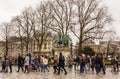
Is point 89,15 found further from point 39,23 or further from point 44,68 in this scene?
point 44,68

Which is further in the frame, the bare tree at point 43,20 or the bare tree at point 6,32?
the bare tree at point 6,32

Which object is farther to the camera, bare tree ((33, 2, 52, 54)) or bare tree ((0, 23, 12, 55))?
bare tree ((0, 23, 12, 55))

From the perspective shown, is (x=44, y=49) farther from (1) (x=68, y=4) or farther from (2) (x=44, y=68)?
(2) (x=44, y=68)

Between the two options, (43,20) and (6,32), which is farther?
(6,32)

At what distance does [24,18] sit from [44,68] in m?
39.2

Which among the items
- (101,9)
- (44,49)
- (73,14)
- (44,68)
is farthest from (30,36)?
(44,49)

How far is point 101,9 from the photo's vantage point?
59906 millimetres

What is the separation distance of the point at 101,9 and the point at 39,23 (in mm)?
14443

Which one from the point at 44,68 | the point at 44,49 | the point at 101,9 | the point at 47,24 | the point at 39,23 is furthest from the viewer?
the point at 44,49

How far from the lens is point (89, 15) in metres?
61.6

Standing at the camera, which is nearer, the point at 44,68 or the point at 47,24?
the point at 44,68

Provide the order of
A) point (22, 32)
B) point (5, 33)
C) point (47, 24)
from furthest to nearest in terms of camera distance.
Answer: point (5, 33)
point (22, 32)
point (47, 24)

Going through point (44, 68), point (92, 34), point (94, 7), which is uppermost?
point (94, 7)

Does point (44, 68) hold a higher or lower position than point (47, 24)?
lower
